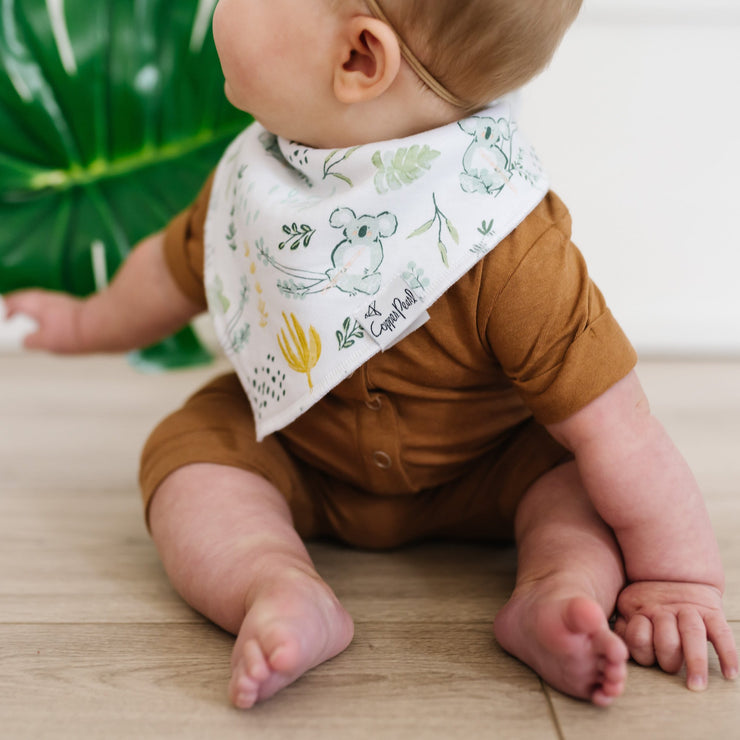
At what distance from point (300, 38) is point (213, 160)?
2.19ft

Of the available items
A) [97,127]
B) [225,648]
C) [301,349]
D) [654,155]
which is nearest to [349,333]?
[301,349]

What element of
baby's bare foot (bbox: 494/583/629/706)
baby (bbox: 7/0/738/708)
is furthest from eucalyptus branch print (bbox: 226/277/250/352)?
baby's bare foot (bbox: 494/583/629/706)

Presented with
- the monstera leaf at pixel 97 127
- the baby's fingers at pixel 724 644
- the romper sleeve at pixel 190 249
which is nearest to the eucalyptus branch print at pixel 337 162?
the romper sleeve at pixel 190 249

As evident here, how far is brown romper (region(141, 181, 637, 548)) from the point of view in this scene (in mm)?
716

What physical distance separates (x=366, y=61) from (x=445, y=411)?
30cm

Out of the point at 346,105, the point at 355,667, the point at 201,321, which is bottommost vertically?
the point at 201,321

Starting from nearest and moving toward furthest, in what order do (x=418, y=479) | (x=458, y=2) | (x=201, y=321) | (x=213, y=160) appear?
(x=458, y=2) < (x=418, y=479) < (x=213, y=160) < (x=201, y=321)

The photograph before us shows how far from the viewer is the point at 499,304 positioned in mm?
722

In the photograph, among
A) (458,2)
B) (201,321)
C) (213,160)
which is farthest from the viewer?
(201,321)

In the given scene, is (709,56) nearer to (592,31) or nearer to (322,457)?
(592,31)

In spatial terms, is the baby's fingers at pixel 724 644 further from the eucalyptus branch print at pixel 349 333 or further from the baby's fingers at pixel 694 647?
the eucalyptus branch print at pixel 349 333

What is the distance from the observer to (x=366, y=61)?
70cm

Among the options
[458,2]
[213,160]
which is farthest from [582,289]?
[213,160]

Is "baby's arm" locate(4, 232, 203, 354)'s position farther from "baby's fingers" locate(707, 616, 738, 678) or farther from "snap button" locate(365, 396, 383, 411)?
"baby's fingers" locate(707, 616, 738, 678)
